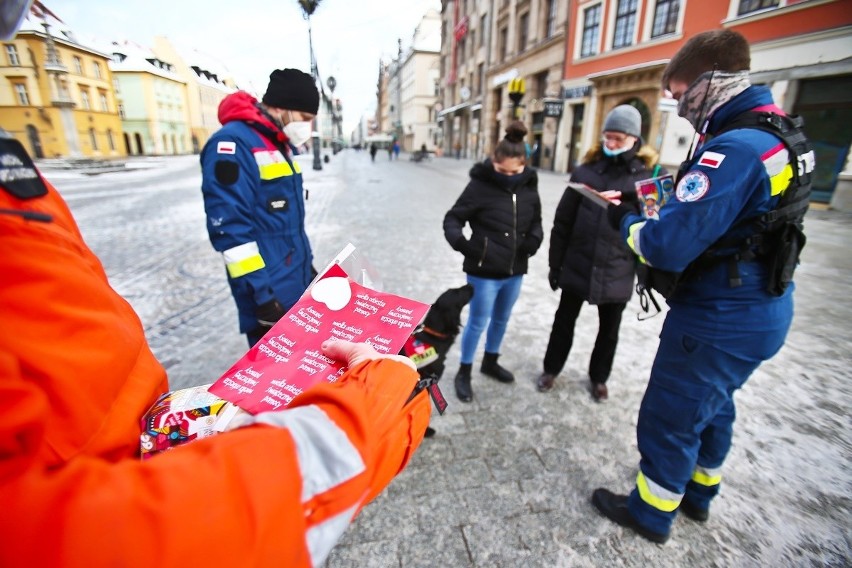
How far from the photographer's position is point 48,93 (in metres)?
31.6

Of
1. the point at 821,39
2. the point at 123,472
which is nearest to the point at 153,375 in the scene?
the point at 123,472

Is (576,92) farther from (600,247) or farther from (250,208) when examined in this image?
(250,208)

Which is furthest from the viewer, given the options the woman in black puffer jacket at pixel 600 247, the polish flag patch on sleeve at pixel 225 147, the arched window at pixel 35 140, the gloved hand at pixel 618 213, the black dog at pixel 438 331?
the arched window at pixel 35 140

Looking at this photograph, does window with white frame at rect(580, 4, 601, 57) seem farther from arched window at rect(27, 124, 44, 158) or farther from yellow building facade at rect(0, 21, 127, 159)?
arched window at rect(27, 124, 44, 158)

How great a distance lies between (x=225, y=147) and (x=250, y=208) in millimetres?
350

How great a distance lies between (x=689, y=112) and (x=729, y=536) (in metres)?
2.11

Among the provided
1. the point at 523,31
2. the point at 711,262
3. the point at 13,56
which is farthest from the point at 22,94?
the point at 711,262

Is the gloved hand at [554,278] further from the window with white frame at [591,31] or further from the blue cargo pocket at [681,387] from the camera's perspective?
the window with white frame at [591,31]

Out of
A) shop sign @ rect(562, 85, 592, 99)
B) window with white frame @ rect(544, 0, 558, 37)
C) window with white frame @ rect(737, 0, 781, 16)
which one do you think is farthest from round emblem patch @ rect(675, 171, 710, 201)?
window with white frame @ rect(544, 0, 558, 37)

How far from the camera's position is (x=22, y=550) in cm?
52

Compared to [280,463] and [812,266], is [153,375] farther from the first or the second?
[812,266]

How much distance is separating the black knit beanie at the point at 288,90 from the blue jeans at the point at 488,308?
1.76 m

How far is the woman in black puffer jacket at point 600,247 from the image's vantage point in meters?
2.84

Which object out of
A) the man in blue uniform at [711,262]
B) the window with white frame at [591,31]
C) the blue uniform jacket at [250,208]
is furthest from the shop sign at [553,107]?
the blue uniform jacket at [250,208]
